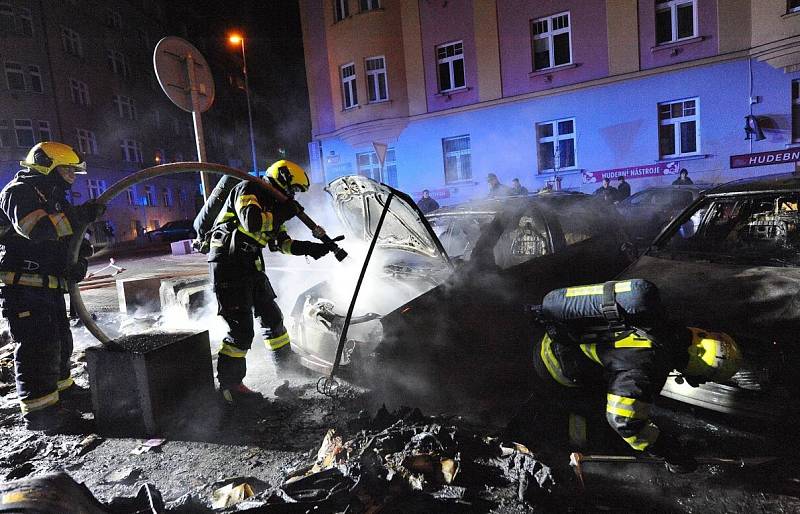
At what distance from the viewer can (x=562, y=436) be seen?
3051mm

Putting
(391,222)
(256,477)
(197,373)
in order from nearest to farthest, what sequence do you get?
1. (256,477)
2. (197,373)
3. (391,222)

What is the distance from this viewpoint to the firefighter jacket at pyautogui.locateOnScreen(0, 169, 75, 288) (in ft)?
11.3

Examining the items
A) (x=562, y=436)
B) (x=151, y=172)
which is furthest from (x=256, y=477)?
(x=151, y=172)

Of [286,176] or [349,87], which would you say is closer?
[286,176]

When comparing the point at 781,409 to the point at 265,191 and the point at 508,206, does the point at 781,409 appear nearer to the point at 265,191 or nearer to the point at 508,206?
the point at 508,206

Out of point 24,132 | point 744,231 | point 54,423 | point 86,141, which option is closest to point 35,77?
point 24,132

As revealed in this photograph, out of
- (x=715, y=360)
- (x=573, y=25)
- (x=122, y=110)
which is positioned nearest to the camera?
(x=715, y=360)

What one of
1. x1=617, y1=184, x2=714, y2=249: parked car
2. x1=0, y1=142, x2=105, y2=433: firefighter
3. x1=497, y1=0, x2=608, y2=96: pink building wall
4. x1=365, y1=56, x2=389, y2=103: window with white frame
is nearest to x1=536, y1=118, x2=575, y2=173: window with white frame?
x1=497, y1=0, x2=608, y2=96: pink building wall

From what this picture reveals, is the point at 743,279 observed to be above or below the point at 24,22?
below

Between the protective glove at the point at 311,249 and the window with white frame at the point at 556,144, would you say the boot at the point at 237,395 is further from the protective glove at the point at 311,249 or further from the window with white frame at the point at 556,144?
the window with white frame at the point at 556,144

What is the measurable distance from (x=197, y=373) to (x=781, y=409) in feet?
12.1

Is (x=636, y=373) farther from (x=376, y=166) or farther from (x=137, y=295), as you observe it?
(x=376, y=166)

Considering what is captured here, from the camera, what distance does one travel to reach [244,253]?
389 centimetres

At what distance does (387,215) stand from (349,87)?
1582 cm
